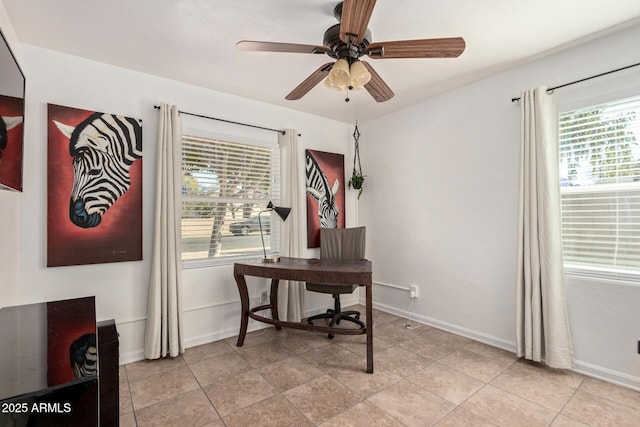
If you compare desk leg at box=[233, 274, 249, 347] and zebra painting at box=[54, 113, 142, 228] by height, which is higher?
zebra painting at box=[54, 113, 142, 228]

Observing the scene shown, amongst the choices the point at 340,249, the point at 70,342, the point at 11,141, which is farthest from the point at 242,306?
the point at 11,141

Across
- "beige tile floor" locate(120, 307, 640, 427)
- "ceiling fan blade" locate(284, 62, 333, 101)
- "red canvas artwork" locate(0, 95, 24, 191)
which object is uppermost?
"ceiling fan blade" locate(284, 62, 333, 101)

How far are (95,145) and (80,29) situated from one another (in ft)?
2.72

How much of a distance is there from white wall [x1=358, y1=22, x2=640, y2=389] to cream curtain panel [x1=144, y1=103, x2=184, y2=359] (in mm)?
2406

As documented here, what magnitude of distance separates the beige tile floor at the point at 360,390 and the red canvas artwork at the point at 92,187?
1.05 meters

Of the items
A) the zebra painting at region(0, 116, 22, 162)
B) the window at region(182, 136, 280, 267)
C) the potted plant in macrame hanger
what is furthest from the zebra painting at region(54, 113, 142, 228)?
the potted plant in macrame hanger

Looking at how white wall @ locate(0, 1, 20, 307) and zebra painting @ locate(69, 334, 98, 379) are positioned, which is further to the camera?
white wall @ locate(0, 1, 20, 307)

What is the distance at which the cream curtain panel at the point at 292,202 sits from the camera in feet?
11.1

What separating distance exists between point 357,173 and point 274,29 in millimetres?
2311

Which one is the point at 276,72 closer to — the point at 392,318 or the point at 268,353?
the point at 268,353

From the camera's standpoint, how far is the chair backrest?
3.31 metres

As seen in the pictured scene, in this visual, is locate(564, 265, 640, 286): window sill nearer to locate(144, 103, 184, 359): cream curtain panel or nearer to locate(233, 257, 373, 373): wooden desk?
locate(233, 257, 373, 373): wooden desk

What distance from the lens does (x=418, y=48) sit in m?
1.70

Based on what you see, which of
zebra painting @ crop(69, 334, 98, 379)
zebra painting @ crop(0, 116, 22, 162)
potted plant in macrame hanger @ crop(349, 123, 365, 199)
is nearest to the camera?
zebra painting @ crop(69, 334, 98, 379)
